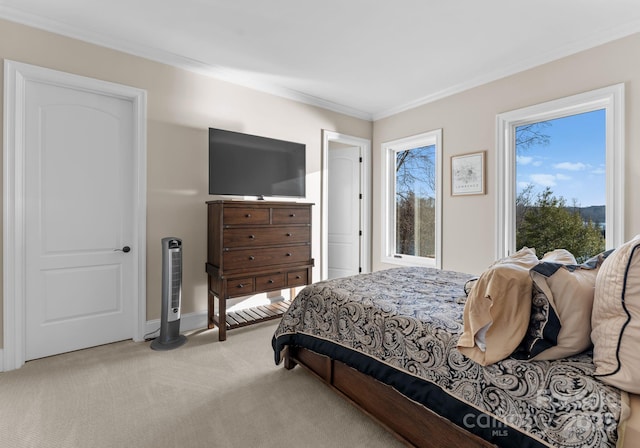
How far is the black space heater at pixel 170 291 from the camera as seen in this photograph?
291cm

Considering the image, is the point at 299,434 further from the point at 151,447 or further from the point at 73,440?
the point at 73,440

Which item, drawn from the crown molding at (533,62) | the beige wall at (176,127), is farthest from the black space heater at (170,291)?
the crown molding at (533,62)

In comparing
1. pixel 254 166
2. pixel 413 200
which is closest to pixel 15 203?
pixel 254 166

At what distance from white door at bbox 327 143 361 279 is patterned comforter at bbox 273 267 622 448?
8.03ft

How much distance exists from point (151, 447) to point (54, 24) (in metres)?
3.20

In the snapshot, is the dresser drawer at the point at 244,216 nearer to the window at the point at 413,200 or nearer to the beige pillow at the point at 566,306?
the window at the point at 413,200

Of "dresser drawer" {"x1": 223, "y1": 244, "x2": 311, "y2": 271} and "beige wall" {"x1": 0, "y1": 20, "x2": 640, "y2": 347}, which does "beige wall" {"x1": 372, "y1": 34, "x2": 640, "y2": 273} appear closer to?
"beige wall" {"x1": 0, "y1": 20, "x2": 640, "y2": 347}

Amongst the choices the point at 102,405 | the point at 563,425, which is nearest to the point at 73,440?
the point at 102,405

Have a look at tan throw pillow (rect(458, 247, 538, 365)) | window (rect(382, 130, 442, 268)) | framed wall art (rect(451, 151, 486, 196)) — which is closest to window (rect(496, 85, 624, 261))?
framed wall art (rect(451, 151, 486, 196))

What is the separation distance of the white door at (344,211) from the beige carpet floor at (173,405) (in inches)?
98.1

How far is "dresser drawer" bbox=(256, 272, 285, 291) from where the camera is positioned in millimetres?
3271

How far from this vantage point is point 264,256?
129 inches

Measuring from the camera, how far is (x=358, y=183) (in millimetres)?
4898

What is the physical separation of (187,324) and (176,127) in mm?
2030
